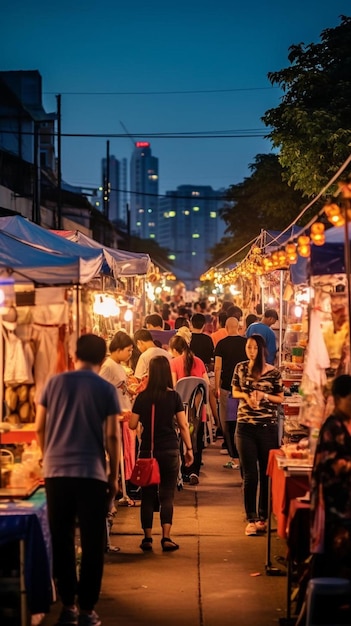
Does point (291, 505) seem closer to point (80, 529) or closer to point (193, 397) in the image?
point (80, 529)

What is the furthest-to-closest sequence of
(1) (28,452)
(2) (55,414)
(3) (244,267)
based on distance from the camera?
(3) (244,267), (1) (28,452), (2) (55,414)

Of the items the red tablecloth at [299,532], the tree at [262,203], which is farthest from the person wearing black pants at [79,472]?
the tree at [262,203]

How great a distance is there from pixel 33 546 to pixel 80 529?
369 millimetres

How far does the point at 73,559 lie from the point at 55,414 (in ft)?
3.41

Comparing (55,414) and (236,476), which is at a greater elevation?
(55,414)

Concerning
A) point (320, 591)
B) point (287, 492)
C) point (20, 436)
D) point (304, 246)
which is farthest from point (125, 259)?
point (320, 591)

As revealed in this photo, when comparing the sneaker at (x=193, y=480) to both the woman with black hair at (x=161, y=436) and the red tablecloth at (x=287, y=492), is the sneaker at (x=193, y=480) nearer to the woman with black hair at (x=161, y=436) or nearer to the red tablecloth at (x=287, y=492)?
the woman with black hair at (x=161, y=436)

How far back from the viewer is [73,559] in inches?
252

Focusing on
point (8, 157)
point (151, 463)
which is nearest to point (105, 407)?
point (151, 463)

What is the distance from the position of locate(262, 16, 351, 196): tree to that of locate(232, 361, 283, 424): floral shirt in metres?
11.5

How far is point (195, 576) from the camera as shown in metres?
8.05

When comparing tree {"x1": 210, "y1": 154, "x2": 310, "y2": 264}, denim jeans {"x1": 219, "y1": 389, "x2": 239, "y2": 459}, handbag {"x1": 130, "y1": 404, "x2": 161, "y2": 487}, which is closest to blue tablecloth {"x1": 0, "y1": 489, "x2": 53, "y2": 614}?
handbag {"x1": 130, "y1": 404, "x2": 161, "y2": 487}

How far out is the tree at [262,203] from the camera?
3177cm

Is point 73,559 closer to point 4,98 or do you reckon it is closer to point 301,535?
point 301,535
